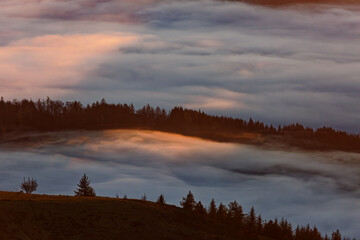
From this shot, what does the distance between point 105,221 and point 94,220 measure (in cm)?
293

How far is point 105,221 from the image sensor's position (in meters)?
141

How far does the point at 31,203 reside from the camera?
141375mm

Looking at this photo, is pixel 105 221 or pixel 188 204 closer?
pixel 105 221

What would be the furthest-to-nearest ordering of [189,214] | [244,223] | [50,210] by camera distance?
[244,223], [189,214], [50,210]

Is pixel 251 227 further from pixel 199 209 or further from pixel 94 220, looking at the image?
pixel 94 220

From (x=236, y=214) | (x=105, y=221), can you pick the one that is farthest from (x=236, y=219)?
(x=105, y=221)

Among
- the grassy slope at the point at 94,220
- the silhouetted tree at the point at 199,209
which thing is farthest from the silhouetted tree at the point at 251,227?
the silhouetted tree at the point at 199,209

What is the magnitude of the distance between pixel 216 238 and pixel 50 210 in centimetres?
4674

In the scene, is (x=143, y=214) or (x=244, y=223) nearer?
(x=143, y=214)

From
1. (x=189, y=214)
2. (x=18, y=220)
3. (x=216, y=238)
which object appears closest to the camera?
(x=18, y=220)

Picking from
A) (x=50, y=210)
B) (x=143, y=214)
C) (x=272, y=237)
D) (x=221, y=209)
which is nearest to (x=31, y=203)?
(x=50, y=210)

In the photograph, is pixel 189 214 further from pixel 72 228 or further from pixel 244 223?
pixel 72 228

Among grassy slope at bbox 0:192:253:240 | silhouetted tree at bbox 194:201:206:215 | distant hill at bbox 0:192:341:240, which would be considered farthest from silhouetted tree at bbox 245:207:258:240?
silhouetted tree at bbox 194:201:206:215

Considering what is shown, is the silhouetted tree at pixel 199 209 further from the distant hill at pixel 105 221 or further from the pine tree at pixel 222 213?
the pine tree at pixel 222 213
